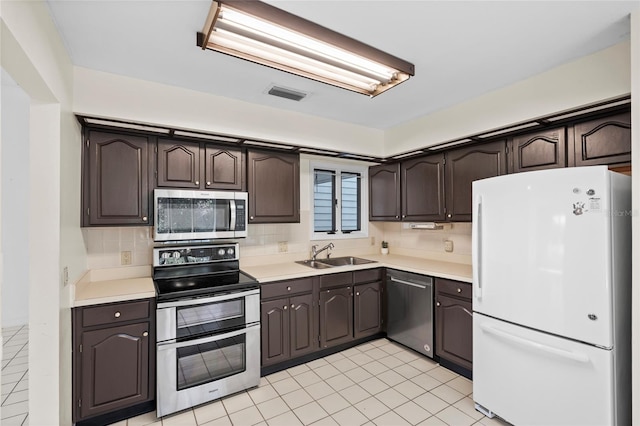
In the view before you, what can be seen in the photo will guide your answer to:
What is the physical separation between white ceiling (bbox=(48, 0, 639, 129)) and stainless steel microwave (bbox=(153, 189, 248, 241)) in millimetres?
910

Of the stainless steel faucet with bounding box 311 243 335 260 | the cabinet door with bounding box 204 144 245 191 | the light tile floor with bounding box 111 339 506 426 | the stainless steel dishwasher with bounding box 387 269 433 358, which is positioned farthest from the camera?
the stainless steel faucet with bounding box 311 243 335 260

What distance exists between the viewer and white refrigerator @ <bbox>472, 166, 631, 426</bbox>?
1.78m

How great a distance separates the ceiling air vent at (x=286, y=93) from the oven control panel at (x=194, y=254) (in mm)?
1440

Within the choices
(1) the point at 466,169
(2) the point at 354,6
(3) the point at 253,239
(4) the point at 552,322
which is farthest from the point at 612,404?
(3) the point at 253,239

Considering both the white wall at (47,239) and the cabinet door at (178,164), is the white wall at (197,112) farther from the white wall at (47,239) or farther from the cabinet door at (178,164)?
the white wall at (47,239)

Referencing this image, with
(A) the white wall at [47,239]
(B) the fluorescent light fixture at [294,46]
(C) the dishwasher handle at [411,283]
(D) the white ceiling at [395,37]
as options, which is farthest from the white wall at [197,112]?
(C) the dishwasher handle at [411,283]

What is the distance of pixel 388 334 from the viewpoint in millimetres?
3523

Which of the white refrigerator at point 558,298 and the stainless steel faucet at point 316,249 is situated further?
the stainless steel faucet at point 316,249

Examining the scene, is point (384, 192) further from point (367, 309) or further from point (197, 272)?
point (197, 272)

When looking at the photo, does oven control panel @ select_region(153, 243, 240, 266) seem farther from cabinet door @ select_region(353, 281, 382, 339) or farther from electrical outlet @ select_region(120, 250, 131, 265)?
cabinet door @ select_region(353, 281, 382, 339)

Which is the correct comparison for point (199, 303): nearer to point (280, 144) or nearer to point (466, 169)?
point (280, 144)

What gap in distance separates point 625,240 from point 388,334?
2.26 metres

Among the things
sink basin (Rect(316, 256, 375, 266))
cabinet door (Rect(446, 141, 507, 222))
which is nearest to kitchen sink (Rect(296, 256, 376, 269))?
sink basin (Rect(316, 256, 375, 266))

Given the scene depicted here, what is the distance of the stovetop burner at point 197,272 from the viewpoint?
96.7 inches
